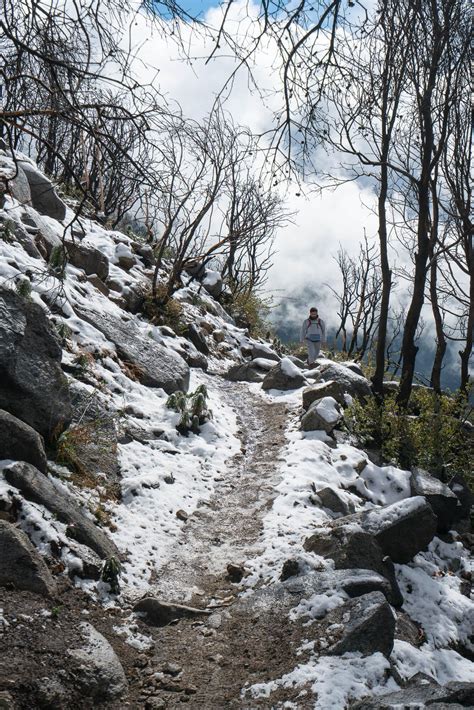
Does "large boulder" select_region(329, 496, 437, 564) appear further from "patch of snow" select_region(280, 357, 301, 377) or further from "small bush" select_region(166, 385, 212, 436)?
"patch of snow" select_region(280, 357, 301, 377)

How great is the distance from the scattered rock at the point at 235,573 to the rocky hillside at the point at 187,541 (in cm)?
1

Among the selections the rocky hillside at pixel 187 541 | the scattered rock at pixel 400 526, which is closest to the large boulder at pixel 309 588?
the rocky hillside at pixel 187 541

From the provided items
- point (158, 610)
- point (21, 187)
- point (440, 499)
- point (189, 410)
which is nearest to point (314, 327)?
point (189, 410)

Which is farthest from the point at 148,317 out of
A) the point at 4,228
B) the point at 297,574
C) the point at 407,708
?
the point at 407,708

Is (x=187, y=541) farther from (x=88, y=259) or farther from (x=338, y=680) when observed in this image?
(x=88, y=259)

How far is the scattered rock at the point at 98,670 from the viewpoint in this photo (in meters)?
3.21

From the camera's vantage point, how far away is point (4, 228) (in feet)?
28.1

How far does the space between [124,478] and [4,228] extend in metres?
4.77

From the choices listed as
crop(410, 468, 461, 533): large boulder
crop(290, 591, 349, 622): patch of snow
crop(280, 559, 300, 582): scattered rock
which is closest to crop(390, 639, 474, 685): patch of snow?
crop(290, 591, 349, 622): patch of snow

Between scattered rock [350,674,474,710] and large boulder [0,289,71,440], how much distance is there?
12.5ft

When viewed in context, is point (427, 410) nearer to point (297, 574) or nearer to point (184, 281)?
point (297, 574)

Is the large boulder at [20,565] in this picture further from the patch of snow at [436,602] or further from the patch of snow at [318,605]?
the patch of snow at [436,602]

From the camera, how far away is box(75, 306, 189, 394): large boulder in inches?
354

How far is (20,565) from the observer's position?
3.70 m
